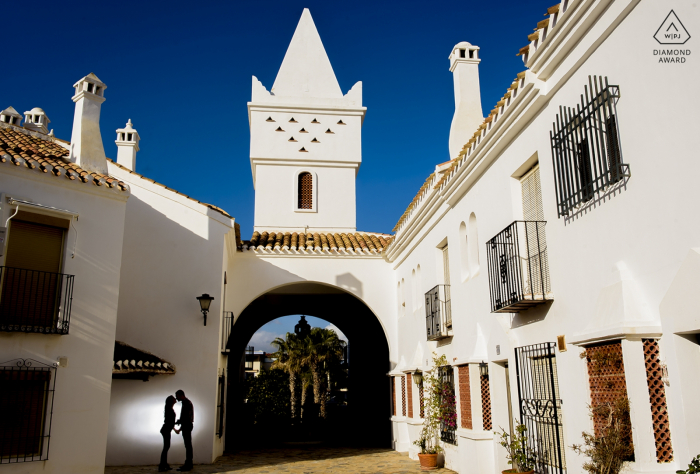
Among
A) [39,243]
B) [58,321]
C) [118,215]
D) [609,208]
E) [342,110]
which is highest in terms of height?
[342,110]

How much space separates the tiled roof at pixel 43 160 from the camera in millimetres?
10453

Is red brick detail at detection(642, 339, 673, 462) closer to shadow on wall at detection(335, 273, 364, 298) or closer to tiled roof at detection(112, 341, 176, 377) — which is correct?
tiled roof at detection(112, 341, 176, 377)

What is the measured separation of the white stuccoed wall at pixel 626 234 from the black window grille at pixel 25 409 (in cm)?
745

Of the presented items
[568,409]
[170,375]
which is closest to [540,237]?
[568,409]

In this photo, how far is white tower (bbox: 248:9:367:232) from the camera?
23.1 metres

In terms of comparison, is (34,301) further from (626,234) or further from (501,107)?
(626,234)

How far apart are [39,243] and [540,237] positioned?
8375 mm

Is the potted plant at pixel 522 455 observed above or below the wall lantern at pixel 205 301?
below

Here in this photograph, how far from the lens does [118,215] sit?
11930 mm

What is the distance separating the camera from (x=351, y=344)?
26.9m

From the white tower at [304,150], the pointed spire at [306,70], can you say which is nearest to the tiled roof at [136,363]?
the white tower at [304,150]

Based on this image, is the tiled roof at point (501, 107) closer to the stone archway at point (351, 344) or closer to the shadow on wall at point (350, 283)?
the shadow on wall at point (350, 283)

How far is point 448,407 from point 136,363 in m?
6.67

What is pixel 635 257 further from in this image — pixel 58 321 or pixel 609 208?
pixel 58 321
